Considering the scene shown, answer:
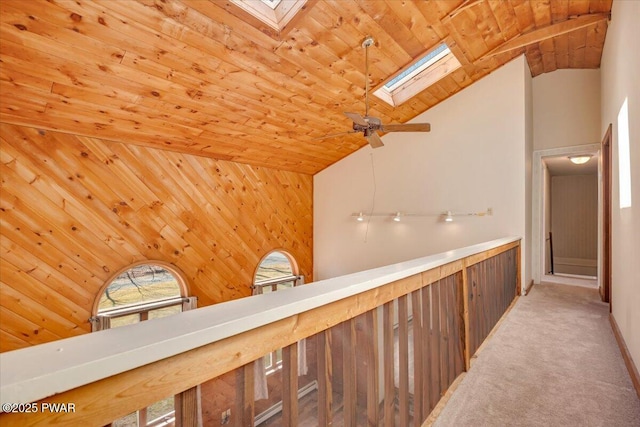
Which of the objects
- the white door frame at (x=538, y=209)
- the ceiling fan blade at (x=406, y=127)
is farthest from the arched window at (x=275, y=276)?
the white door frame at (x=538, y=209)

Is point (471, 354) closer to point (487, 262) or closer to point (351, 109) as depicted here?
point (487, 262)

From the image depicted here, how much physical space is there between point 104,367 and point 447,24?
4.35 m

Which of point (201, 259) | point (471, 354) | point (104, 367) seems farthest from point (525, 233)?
point (104, 367)

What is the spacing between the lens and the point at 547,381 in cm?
215

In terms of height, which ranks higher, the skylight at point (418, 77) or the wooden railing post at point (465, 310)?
the skylight at point (418, 77)

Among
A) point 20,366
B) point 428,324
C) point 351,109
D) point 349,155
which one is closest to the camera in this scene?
point 20,366

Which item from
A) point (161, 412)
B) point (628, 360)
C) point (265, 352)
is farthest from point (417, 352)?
point (161, 412)

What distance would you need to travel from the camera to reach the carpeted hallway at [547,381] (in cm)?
179

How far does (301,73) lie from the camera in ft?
11.6

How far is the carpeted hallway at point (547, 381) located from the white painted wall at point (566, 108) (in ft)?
10.3

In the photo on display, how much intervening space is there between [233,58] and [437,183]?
3897 mm

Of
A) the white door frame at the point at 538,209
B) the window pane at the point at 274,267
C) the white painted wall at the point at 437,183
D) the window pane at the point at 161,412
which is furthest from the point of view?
the window pane at the point at 274,267

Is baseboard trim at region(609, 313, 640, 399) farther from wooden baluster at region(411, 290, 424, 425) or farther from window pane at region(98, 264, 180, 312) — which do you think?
window pane at region(98, 264, 180, 312)

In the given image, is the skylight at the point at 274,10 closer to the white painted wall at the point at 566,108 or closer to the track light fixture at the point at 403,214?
the track light fixture at the point at 403,214
